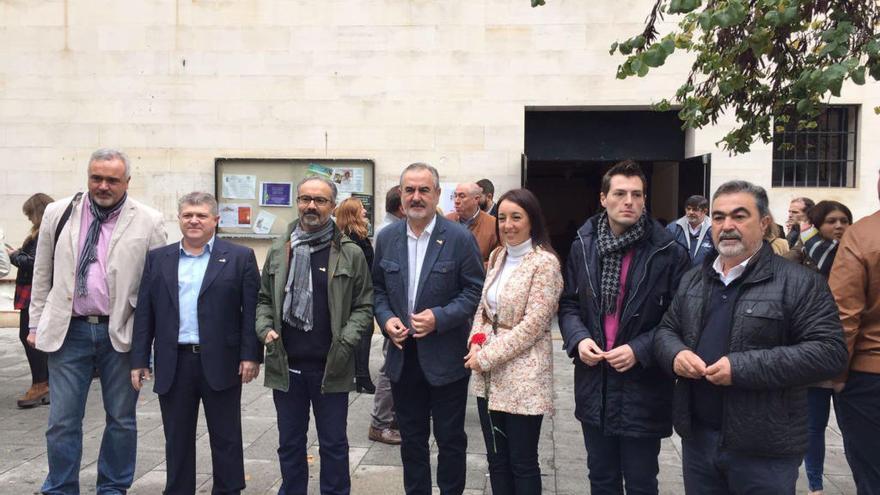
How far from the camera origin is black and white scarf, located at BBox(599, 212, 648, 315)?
3463mm

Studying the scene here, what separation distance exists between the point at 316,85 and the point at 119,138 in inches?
128

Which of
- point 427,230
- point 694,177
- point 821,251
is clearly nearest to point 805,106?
point 821,251

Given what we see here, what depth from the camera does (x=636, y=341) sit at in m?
3.35

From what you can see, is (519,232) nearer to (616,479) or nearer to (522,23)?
(616,479)

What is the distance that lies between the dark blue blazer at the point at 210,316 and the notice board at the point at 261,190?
6.66m

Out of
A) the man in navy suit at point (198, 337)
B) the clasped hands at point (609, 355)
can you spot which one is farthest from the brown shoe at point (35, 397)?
the clasped hands at point (609, 355)

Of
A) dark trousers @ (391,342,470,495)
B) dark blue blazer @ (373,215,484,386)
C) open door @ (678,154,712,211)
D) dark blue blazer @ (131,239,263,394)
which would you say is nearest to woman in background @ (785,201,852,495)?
dark blue blazer @ (373,215,484,386)

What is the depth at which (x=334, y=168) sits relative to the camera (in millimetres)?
10750

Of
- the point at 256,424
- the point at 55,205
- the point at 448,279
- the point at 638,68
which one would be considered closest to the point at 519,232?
the point at 448,279

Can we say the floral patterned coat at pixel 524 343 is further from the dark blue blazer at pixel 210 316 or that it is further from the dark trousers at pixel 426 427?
the dark blue blazer at pixel 210 316

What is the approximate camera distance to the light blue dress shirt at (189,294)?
4020mm

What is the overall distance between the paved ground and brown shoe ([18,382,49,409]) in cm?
9

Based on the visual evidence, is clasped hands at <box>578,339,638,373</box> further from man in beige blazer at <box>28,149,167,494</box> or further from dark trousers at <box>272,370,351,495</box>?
man in beige blazer at <box>28,149,167,494</box>

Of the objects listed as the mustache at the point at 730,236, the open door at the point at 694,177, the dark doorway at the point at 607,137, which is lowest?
the mustache at the point at 730,236
